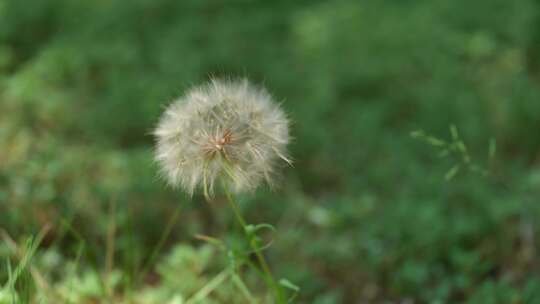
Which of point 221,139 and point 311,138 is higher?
point 221,139

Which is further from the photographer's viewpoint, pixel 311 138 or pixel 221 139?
pixel 311 138

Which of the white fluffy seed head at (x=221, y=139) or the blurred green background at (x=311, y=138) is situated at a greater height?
the white fluffy seed head at (x=221, y=139)

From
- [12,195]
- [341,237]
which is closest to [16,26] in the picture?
[12,195]

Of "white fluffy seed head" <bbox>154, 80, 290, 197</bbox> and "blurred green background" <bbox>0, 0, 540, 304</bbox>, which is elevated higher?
"white fluffy seed head" <bbox>154, 80, 290, 197</bbox>

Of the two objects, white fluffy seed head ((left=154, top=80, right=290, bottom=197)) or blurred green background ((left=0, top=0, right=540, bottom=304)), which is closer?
white fluffy seed head ((left=154, top=80, right=290, bottom=197))

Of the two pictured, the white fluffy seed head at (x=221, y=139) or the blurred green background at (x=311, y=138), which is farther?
the blurred green background at (x=311, y=138)
